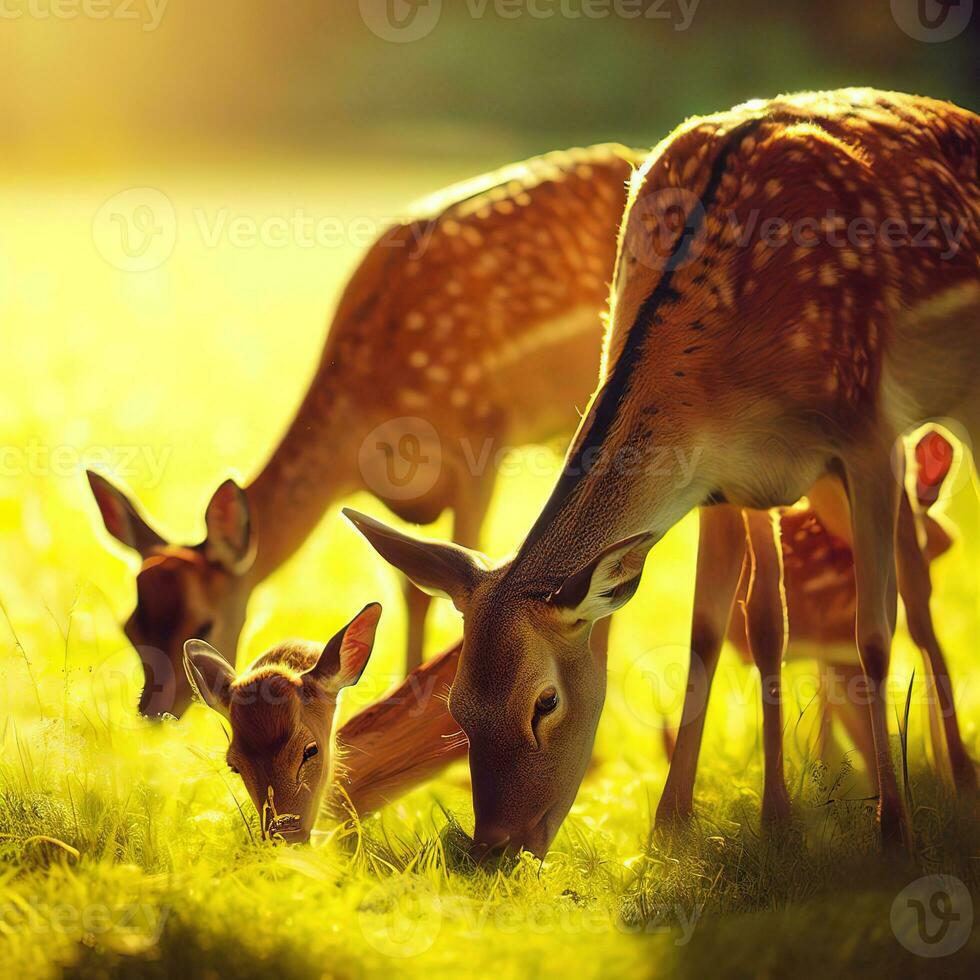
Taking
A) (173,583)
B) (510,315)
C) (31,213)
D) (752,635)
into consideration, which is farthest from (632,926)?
(31,213)

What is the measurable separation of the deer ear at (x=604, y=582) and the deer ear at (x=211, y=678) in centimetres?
67

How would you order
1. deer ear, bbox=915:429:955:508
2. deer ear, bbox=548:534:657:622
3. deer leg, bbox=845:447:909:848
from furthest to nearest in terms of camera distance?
deer ear, bbox=915:429:955:508
deer leg, bbox=845:447:909:848
deer ear, bbox=548:534:657:622

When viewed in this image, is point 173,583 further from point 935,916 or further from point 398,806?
point 935,916

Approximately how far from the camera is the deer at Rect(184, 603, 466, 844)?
8.48 ft

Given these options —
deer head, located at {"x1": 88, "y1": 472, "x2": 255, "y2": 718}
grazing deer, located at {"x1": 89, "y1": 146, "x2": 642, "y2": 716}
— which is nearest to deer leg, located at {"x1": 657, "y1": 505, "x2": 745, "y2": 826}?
grazing deer, located at {"x1": 89, "y1": 146, "x2": 642, "y2": 716}

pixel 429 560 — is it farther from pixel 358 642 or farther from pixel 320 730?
pixel 320 730

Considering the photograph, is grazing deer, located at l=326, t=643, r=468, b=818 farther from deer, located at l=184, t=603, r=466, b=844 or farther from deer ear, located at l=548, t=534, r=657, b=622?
deer ear, located at l=548, t=534, r=657, b=622

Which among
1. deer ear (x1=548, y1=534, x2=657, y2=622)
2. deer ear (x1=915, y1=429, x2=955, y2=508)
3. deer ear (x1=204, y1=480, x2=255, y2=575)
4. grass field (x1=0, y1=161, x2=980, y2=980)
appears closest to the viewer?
grass field (x1=0, y1=161, x2=980, y2=980)

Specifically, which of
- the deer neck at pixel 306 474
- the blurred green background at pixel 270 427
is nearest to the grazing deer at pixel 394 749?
the blurred green background at pixel 270 427

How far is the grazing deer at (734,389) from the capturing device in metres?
2.48

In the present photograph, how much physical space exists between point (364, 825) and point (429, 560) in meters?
0.64

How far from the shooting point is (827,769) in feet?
10.4

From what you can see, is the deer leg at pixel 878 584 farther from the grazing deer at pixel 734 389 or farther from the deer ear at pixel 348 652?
the deer ear at pixel 348 652

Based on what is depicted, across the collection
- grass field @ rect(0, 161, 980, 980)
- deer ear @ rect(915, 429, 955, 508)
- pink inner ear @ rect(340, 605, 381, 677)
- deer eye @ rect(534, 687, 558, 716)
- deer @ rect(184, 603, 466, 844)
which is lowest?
grass field @ rect(0, 161, 980, 980)
